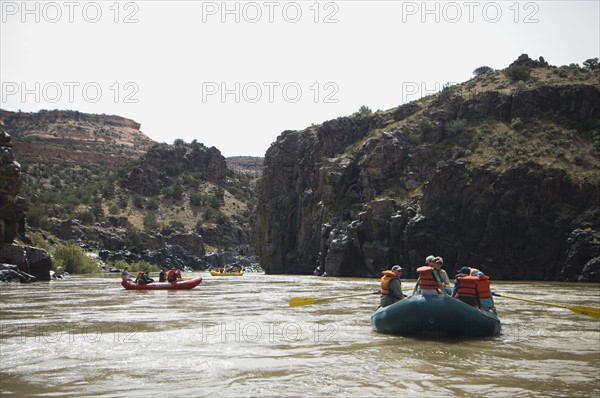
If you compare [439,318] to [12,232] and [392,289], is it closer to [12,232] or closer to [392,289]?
[392,289]

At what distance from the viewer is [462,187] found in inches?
2254

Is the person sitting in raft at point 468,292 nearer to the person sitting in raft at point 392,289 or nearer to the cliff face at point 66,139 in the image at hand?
the person sitting in raft at point 392,289

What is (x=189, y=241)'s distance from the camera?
113 m

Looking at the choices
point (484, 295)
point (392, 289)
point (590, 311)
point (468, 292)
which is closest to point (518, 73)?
point (590, 311)

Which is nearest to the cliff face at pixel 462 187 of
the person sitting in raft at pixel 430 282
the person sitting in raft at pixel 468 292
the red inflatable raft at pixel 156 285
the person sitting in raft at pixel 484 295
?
the red inflatable raft at pixel 156 285

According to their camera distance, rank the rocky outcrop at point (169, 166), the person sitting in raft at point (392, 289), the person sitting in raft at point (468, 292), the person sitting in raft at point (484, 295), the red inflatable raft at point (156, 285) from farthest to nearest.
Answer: the rocky outcrop at point (169, 166), the red inflatable raft at point (156, 285), the person sitting in raft at point (392, 289), the person sitting in raft at point (484, 295), the person sitting in raft at point (468, 292)

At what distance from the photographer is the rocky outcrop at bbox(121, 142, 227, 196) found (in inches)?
4963

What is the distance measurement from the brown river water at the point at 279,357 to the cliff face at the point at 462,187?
35.8 m

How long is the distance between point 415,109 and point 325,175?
14.9 meters

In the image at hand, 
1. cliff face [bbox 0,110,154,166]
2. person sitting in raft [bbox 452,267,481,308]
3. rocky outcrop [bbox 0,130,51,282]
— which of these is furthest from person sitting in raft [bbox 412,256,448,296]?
cliff face [bbox 0,110,154,166]

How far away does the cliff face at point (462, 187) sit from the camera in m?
51.4

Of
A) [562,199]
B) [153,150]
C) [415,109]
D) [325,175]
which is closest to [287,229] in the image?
[325,175]

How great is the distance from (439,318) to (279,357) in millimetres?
4101

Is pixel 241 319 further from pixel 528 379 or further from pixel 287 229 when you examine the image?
pixel 287 229
